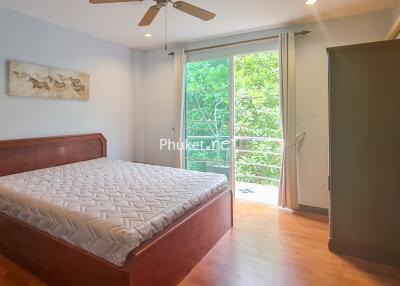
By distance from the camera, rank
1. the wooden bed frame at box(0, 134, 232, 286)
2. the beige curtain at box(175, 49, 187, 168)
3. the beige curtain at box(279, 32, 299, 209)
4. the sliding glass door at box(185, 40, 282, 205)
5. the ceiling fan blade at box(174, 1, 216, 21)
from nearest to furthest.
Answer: the wooden bed frame at box(0, 134, 232, 286) → the ceiling fan blade at box(174, 1, 216, 21) → the beige curtain at box(279, 32, 299, 209) → the sliding glass door at box(185, 40, 282, 205) → the beige curtain at box(175, 49, 187, 168)

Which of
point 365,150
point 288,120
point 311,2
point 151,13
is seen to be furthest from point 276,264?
point 311,2

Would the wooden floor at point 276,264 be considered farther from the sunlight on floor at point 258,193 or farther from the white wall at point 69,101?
the white wall at point 69,101

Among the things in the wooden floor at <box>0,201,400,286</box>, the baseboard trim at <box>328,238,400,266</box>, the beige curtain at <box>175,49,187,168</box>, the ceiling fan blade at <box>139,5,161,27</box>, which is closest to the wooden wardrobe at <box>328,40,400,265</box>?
the baseboard trim at <box>328,238,400,266</box>

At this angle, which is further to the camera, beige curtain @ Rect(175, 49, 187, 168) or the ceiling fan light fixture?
beige curtain @ Rect(175, 49, 187, 168)

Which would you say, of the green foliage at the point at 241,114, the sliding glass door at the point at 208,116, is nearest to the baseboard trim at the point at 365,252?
the green foliage at the point at 241,114

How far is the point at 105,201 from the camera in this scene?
204cm

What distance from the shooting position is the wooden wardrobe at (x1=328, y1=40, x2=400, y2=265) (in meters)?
2.12

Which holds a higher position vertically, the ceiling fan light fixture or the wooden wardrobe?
the ceiling fan light fixture

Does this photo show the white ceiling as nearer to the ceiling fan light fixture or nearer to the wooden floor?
the ceiling fan light fixture

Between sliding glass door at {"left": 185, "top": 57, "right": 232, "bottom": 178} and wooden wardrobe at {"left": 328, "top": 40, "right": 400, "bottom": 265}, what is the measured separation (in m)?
1.81

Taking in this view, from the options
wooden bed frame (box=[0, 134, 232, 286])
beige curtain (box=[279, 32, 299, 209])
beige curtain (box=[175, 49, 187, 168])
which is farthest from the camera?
beige curtain (box=[175, 49, 187, 168])

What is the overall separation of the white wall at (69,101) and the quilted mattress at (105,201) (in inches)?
28.8

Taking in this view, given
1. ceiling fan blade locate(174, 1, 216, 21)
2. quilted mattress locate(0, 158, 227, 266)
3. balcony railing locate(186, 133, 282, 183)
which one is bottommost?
quilted mattress locate(0, 158, 227, 266)

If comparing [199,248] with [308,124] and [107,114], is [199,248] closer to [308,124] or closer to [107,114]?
[308,124]
